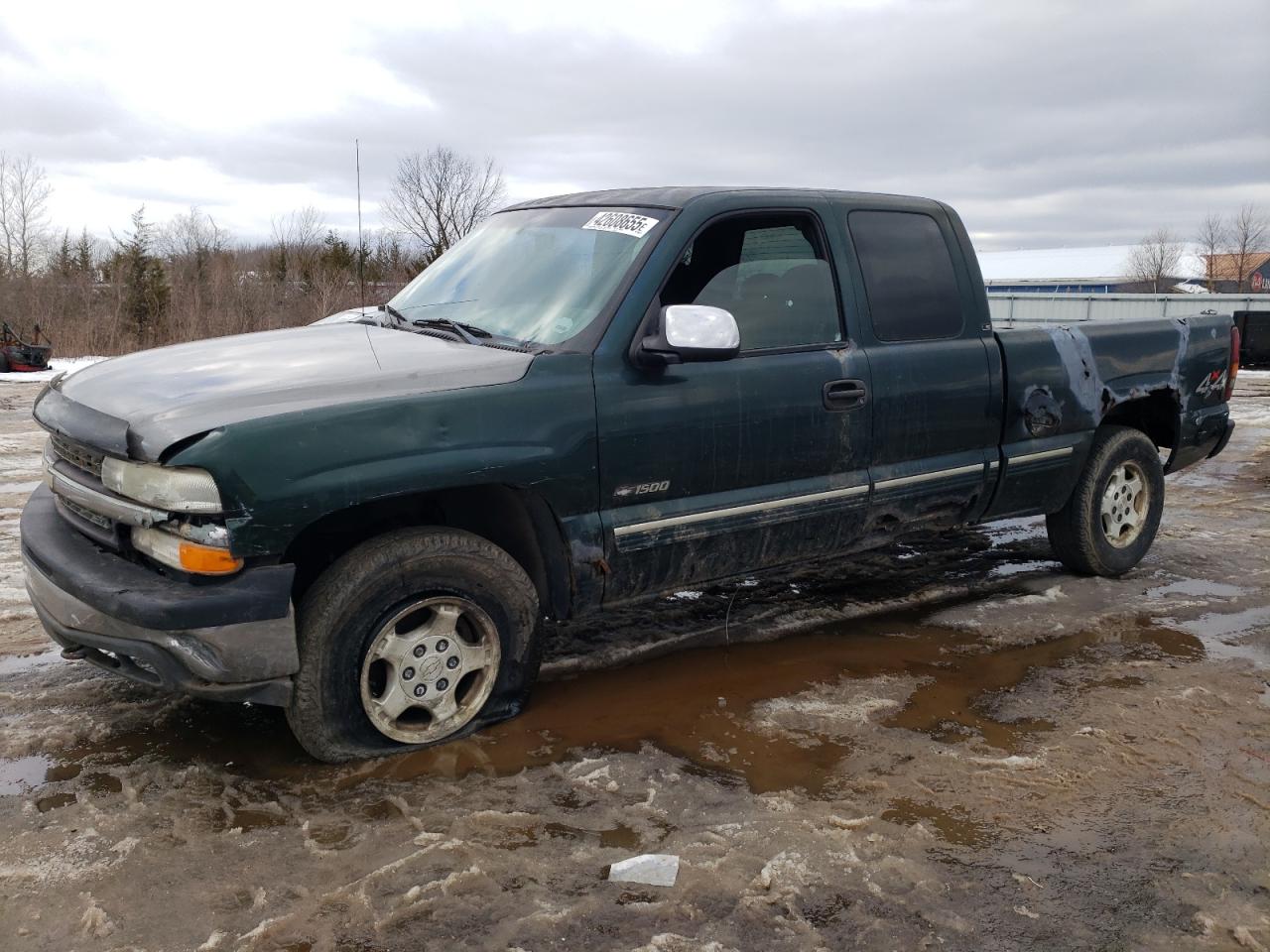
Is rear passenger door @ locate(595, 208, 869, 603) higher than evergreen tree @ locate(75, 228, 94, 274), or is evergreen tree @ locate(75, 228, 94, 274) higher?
evergreen tree @ locate(75, 228, 94, 274)

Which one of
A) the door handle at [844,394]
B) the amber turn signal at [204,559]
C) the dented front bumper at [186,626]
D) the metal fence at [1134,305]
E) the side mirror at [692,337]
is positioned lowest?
the dented front bumper at [186,626]

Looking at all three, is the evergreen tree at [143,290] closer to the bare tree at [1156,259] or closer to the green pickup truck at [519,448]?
the green pickup truck at [519,448]

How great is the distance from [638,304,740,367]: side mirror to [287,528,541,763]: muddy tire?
886 millimetres

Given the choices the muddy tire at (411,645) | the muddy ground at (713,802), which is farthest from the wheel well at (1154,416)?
the muddy tire at (411,645)

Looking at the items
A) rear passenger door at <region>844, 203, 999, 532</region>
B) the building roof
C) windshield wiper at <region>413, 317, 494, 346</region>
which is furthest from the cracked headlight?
the building roof

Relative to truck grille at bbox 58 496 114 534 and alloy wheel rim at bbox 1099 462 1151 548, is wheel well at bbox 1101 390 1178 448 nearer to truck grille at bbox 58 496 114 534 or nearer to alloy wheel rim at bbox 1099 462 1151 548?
alloy wheel rim at bbox 1099 462 1151 548

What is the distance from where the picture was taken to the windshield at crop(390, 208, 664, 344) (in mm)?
3783

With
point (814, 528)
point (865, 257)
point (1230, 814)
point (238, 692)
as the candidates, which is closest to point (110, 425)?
point (238, 692)

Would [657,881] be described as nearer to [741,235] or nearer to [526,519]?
[526,519]

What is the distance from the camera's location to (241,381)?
328cm

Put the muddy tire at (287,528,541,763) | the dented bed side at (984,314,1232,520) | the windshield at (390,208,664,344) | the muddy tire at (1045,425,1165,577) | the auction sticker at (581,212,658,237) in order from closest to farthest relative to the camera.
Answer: the muddy tire at (287,528,541,763) → the windshield at (390,208,664,344) → the auction sticker at (581,212,658,237) → the dented bed side at (984,314,1232,520) → the muddy tire at (1045,425,1165,577)

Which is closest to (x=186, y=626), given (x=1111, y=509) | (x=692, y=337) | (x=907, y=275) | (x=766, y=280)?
(x=692, y=337)

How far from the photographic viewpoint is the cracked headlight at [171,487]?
2881 mm

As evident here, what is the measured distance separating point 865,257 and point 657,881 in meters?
2.78
